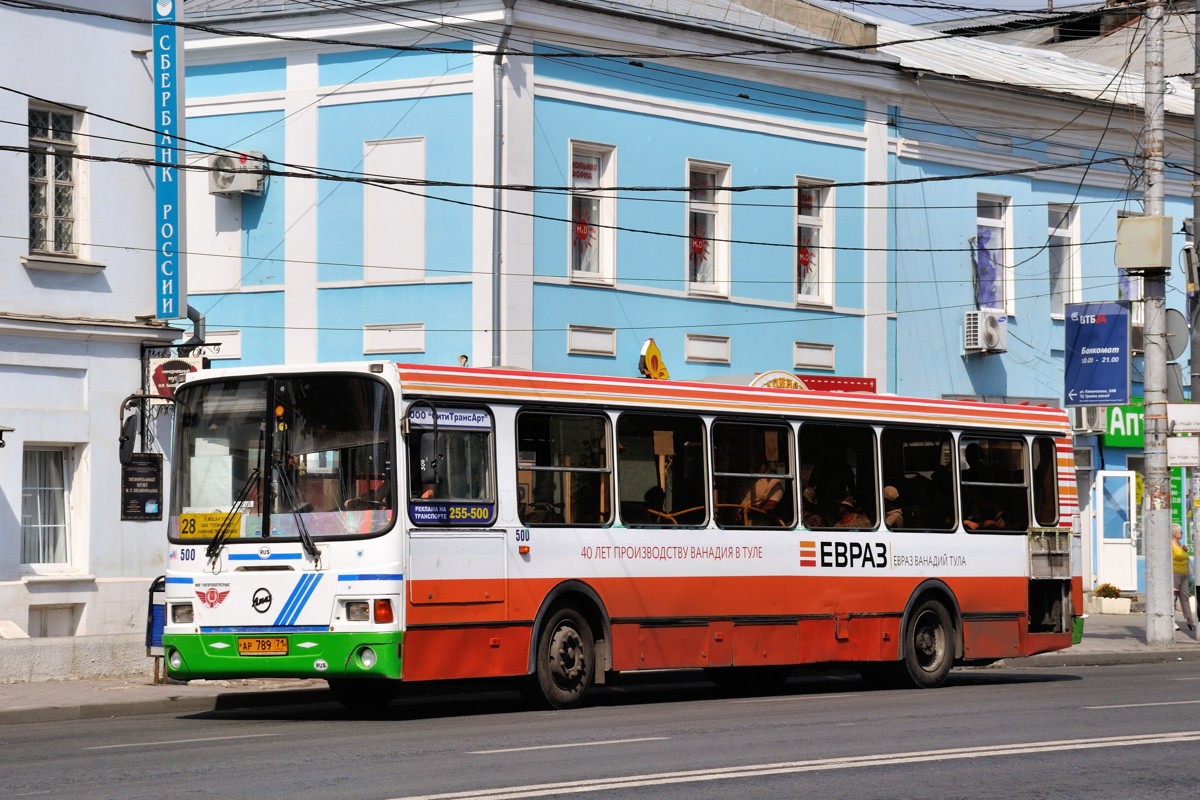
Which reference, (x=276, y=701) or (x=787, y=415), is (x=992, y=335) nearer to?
(x=787, y=415)

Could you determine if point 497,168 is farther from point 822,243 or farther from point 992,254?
point 992,254

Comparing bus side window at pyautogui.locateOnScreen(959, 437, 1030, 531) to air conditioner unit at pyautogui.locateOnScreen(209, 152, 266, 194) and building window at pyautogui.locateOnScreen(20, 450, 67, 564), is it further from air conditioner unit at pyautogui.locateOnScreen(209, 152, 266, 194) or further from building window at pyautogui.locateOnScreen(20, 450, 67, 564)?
air conditioner unit at pyautogui.locateOnScreen(209, 152, 266, 194)

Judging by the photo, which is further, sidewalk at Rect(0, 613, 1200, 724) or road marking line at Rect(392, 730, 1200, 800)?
sidewalk at Rect(0, 613, 1200, 724)

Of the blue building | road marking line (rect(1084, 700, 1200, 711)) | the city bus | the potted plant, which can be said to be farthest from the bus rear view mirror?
the potted plant

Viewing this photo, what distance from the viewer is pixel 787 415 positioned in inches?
707

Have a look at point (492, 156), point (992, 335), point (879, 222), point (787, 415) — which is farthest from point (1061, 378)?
point (787, 415)

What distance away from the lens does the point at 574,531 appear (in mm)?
15914

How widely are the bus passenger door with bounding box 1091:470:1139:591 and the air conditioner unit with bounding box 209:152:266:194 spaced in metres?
16.3

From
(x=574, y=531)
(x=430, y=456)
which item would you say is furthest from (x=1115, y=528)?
(x=430, y=456)

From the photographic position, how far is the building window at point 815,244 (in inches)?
1211

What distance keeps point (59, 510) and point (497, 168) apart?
8249mm

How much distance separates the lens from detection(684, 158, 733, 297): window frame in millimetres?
29141

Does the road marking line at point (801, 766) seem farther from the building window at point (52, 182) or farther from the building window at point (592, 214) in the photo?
the building window at point (592, 214)

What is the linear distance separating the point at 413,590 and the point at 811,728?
3168mm
